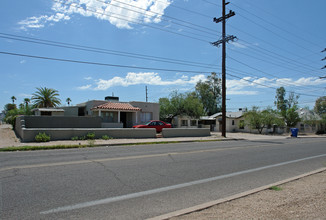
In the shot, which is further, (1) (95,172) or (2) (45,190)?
(1) (95,172)

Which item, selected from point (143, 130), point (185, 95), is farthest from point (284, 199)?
point (185, 95)

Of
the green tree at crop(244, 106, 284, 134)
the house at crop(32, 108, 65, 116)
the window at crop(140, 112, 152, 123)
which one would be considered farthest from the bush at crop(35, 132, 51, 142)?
the green tree at crop(244, 106, 284, 134)

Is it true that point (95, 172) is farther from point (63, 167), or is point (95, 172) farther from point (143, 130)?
point (143, 130)

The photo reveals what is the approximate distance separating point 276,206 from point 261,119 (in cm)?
3552

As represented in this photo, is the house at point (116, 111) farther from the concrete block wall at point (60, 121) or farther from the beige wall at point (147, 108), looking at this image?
the concrete block wall at point (60, 121)

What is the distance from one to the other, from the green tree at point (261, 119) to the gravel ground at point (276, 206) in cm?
3390

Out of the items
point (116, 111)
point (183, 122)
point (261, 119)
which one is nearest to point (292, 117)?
point (261, 119)

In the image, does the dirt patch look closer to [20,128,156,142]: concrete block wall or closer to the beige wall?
[20,128,156,142]: concrete block wall

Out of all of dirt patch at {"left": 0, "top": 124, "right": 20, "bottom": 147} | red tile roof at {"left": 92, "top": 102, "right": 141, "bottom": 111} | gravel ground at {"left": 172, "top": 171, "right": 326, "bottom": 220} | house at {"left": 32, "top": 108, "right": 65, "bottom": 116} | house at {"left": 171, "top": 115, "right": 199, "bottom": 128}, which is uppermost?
red tile roof at {"left": 92, "top": 102, "right": 141, "bottom": 111}

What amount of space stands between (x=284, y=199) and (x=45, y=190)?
5.18m

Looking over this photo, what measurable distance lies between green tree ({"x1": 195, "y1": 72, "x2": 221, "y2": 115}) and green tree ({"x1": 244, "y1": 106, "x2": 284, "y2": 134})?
23.6 m

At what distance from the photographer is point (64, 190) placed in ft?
16.8

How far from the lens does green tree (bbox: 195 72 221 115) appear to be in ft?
207

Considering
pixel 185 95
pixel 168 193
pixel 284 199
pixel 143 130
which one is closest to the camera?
pixel 284 199
